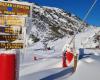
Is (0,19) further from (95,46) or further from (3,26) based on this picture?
(95,46)

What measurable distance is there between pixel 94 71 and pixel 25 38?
529 cm

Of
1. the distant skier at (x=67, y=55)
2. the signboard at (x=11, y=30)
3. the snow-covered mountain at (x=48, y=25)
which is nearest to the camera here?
the signboard at (x=11, y=30)

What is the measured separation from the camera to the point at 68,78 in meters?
12.7

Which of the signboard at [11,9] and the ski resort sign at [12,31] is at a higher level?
the signboard at [11,9]

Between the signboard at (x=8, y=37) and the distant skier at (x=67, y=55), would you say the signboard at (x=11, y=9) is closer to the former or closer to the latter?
the signboard at (x=8, y=37)

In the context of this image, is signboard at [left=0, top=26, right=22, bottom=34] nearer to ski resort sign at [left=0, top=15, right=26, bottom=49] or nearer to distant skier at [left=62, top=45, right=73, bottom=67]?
ski resort sign at [left=0, top=15, right=26, bottom=49]

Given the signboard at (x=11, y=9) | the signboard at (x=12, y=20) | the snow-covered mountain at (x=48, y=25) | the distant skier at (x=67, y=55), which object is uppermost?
Answer: the snow-covered mountain at (x=48, y=25)

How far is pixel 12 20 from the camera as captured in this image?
985 cm

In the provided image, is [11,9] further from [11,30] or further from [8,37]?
[8,37]

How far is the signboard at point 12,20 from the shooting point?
32.1 ft

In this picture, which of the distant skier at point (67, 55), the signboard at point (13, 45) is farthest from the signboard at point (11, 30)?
the distant skier at point (67, 55)

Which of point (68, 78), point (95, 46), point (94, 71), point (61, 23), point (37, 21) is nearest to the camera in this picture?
point (68, 78)

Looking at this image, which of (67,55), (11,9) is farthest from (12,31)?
(67,55)

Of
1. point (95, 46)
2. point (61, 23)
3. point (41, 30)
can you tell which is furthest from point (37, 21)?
point (95, 46)
